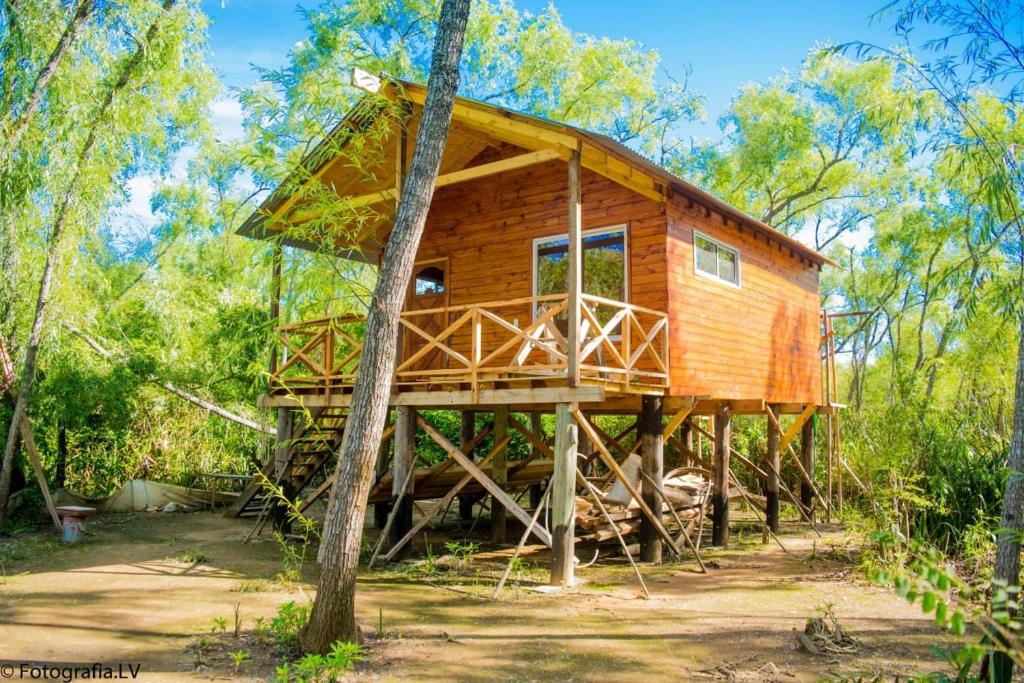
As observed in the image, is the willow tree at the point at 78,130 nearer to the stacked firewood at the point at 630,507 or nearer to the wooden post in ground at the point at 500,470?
the wooden post in ground at the point at 500,470

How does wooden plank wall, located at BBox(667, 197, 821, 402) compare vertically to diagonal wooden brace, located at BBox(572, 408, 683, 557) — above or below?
above

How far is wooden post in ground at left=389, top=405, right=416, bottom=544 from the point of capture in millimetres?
10359

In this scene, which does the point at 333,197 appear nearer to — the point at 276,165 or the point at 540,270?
the point at 276,165

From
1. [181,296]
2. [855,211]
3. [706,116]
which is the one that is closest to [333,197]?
[181,296]

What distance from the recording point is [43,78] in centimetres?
1041

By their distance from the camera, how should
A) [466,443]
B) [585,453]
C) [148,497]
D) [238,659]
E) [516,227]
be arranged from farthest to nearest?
[585,453], [148,497], [466,443], [516,227], [238,659]

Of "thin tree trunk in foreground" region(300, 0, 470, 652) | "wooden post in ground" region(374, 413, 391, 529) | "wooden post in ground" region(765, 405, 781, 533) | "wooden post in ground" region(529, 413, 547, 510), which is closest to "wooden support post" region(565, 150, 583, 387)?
"thin tree trunk in foreground" region(300, 0, 470, 652)

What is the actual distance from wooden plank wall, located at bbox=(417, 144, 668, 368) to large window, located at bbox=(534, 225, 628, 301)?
0.41ft

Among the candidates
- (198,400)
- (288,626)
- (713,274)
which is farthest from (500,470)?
(198,400)

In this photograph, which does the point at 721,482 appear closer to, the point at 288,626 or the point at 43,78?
the point at 288,626

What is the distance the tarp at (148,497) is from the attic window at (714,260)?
1086cm

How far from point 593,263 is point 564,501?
402 cm

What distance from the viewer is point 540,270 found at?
11445 mm

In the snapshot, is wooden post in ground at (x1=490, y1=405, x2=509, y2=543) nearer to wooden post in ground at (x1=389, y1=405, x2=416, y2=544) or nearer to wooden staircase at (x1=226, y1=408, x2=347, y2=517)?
Result: wooden post in ground at (x1=389, y1=405, x2=416, y2=544)
